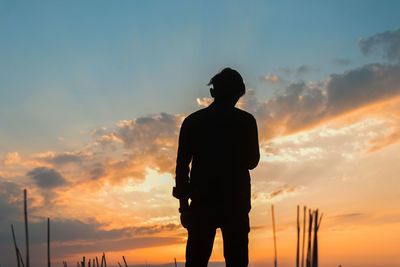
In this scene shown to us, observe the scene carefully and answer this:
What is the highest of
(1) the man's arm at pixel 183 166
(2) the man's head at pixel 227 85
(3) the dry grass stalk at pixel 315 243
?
(2) the man's head at pixel 227 85

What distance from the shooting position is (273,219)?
21.6ft

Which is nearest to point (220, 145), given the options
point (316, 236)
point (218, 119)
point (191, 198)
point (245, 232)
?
point (218, 119)

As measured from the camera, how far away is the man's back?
4.79 metres

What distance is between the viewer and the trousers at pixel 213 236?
4.75 m

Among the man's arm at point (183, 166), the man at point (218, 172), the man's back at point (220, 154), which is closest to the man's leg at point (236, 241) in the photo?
the man at point (218, 172)

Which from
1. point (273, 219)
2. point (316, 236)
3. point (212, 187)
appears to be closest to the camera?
point (212, 187)

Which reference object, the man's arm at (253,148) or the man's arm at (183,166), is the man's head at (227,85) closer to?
the man's arm at (253,148)

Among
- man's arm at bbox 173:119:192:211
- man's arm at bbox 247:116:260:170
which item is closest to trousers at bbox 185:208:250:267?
man's arm at bbox 173:119:192:211

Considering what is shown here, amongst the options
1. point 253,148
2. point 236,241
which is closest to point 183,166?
point 253,148

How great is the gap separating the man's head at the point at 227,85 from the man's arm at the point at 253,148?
1.19 ft

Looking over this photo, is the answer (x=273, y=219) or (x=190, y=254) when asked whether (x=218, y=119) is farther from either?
(x=273, y=219)

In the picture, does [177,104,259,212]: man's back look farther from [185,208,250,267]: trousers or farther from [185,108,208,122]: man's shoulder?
[185,208,250,267]: trousers

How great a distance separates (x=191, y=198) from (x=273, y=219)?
216cm

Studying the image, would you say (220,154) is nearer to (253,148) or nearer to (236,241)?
(253,148)
